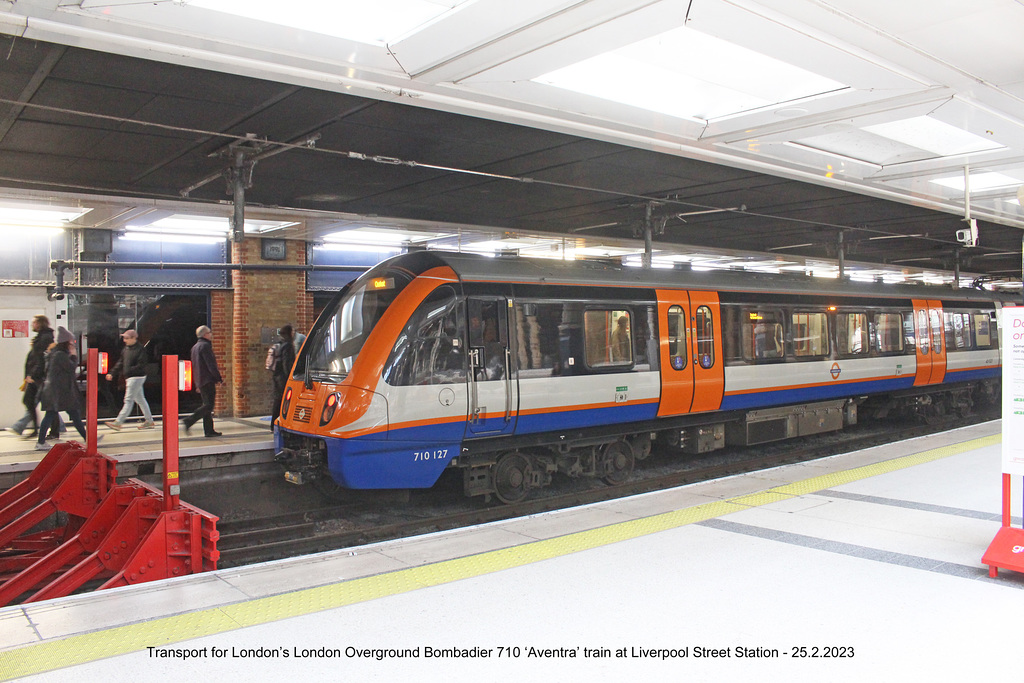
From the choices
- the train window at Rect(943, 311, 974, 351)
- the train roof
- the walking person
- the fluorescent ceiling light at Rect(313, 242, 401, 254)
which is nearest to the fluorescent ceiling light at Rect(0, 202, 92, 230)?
the walking person

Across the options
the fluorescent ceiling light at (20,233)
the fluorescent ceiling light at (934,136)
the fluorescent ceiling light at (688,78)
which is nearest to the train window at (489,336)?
the fluorescent ceiling light at (688,78)

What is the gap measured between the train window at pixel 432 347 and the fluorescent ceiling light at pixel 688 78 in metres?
2.58

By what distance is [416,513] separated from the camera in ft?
29.6

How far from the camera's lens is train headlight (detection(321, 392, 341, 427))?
777 cm

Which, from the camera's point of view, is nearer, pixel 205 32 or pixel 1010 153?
pixel 205 32

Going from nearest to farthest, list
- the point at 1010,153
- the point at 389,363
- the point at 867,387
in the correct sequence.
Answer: the point at 389,363, the point at 1010,153, the point at 867,387

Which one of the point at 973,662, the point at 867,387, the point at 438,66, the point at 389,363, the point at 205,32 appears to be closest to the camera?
the point at 973,662

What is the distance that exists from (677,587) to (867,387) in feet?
33.9

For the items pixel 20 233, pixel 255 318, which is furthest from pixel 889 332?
pixel 20 233

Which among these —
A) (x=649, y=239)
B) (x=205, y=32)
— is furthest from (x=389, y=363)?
(x=649, y=239)

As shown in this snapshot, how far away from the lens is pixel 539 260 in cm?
935

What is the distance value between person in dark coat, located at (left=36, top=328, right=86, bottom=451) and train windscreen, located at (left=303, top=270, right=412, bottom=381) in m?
3.96

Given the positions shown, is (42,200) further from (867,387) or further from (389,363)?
(867,387)

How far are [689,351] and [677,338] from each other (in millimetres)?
282
